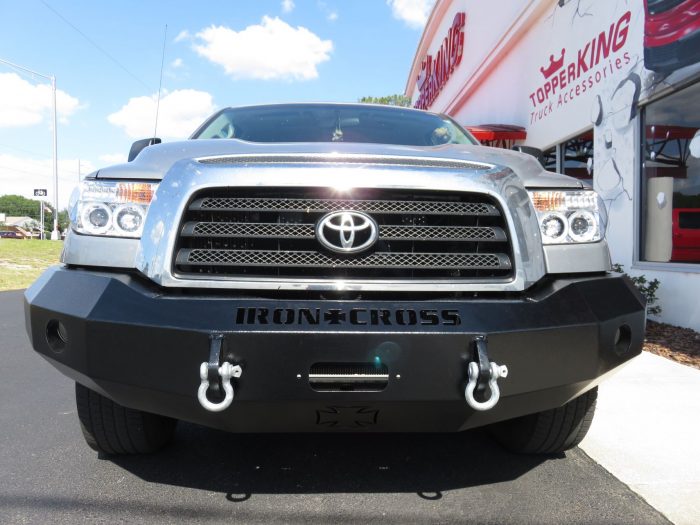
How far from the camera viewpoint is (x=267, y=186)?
83.0 inches

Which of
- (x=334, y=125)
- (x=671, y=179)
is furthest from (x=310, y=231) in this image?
(x=671, y=179)

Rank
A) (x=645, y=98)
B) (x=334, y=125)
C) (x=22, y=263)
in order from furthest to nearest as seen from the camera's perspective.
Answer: (x=22, y=263) < (x=645, y=98) < (x=334, y=125)

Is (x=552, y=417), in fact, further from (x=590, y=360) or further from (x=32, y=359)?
(x=32, y=359)

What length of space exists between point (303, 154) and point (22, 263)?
16997 millimetres

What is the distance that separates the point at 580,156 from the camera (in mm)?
8742

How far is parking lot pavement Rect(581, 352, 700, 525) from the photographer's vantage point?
2.43 metres

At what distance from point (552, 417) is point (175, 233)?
72.2 inches

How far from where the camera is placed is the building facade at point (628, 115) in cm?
603

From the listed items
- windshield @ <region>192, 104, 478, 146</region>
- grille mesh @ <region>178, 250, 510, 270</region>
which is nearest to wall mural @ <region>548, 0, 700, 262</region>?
windshield @ <region>192, 104, 478, 146</region>

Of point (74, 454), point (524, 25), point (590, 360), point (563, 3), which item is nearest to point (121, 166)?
point (74, 454)

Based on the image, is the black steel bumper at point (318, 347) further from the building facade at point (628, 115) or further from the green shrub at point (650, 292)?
the green shrub at point (650, 292)

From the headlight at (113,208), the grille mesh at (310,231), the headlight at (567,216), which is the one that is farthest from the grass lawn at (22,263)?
the headlight at (567,216)

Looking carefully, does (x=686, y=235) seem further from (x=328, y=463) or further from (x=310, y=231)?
(x=310, y=231)

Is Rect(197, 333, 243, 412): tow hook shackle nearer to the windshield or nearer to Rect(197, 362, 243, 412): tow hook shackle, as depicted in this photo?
Rect(197, 362, 243, 412): tow hook shackle
